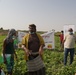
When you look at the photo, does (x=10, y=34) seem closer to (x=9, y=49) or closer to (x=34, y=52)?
(x=9, y=49)

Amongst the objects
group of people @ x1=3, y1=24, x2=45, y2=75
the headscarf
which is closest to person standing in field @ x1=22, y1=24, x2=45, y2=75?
group of people @ x1=3, y1=24, x2=45, y2=75

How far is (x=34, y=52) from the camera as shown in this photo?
7.32 m

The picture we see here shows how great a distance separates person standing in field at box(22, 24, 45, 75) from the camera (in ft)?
23.5

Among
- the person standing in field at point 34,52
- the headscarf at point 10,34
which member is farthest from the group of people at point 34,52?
the headscarf at point 10,34

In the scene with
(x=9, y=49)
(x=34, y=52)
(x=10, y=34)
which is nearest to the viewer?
(x=34, y=52)

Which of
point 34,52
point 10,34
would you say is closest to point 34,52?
point 34,52

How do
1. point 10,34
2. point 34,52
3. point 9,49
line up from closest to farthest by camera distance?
point 34,52
point 10,34
point 9,49

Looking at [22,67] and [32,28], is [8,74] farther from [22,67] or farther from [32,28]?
[32,28]

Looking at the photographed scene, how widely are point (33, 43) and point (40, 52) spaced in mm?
318

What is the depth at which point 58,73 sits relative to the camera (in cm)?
884

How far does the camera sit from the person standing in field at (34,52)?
7160 millimetres

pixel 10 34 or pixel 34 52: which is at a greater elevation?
pixel 10 34

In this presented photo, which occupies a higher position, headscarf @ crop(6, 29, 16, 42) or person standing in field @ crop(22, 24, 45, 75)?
headscarf @ crop(6, 29, 16, 42)

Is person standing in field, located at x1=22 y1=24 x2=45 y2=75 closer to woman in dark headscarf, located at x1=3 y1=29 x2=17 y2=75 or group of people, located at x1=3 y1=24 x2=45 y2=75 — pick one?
group of people, located at x1=3 y1=24 x2=45 y2=75
